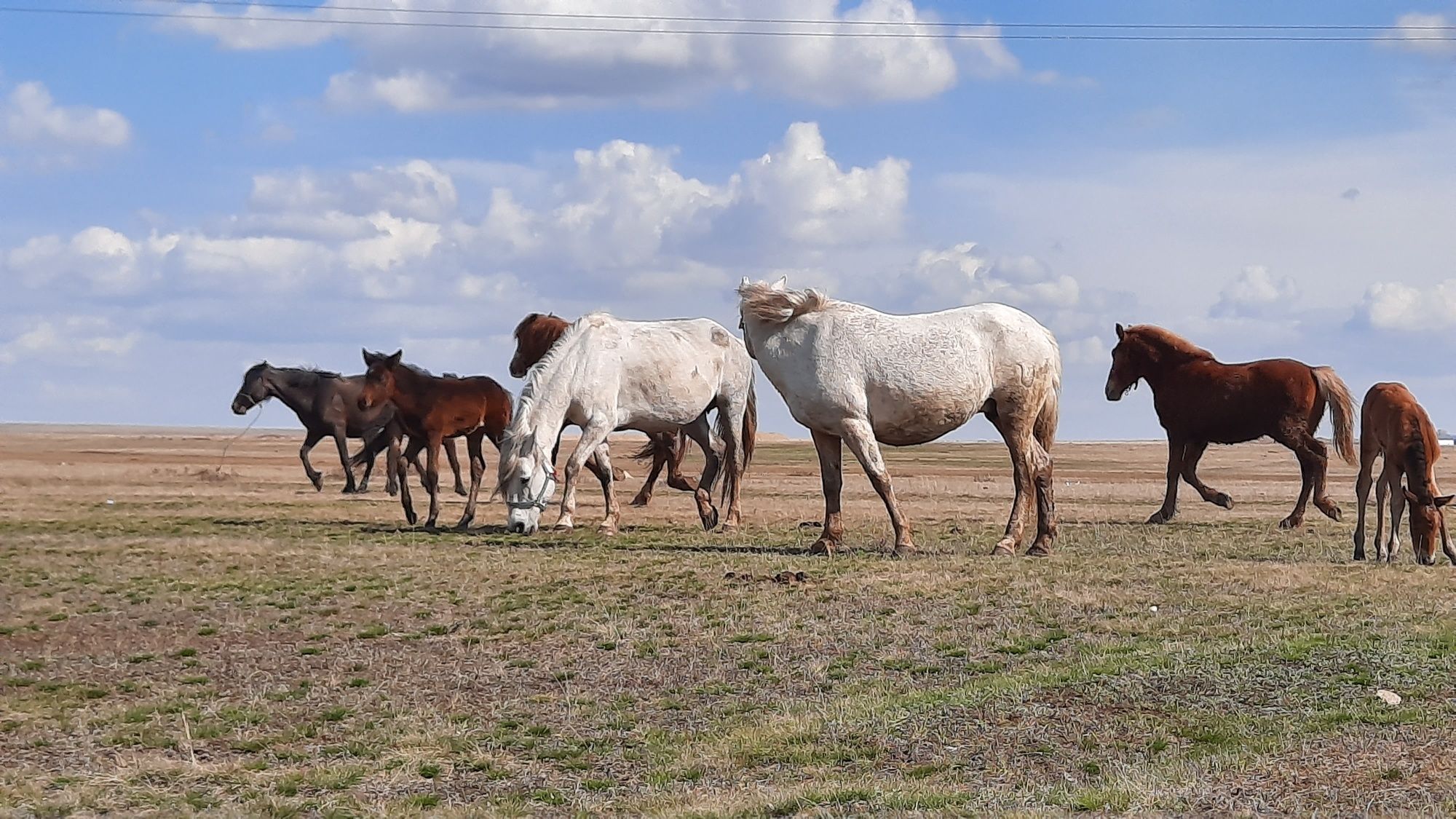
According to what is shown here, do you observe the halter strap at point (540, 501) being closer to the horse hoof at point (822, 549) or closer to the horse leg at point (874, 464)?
the horse hoof at point (822, 549)

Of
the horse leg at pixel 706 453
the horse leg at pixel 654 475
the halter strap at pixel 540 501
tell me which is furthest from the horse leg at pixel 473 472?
the horse leg at pixel 706 453

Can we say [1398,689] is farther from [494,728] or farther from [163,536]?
[163,536]

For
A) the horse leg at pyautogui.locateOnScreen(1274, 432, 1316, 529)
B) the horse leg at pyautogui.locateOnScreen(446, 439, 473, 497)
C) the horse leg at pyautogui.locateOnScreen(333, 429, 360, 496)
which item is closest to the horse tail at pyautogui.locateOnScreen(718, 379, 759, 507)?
the horse leg at pyautogui.locateOnScreen(446, 439, 473, 497)

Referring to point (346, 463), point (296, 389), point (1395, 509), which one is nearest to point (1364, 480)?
point (1395, 509)

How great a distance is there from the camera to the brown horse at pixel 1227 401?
878 inches

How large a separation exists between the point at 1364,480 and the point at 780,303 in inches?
265

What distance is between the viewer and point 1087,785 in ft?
24.6

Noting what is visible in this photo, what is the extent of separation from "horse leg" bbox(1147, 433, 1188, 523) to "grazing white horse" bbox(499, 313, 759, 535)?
610cm

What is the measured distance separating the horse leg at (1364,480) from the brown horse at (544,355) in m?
8.97

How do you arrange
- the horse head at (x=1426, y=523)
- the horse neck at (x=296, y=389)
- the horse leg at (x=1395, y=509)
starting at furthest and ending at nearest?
the horse neck at (x=296, y=389) < the horse leg at (x=1395, y=509) < the horse head at (x=1426, y=523)

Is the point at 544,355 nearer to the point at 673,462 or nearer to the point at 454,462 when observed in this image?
the point at 673,462

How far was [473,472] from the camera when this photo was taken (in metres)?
24.0

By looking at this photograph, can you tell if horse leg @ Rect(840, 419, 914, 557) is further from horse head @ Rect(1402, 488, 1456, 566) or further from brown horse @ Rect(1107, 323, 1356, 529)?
brown horse @ Rect(1107, 323, 1356, 529)

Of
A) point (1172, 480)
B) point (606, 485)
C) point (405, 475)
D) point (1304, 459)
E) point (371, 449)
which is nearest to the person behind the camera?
point (606, 485)
